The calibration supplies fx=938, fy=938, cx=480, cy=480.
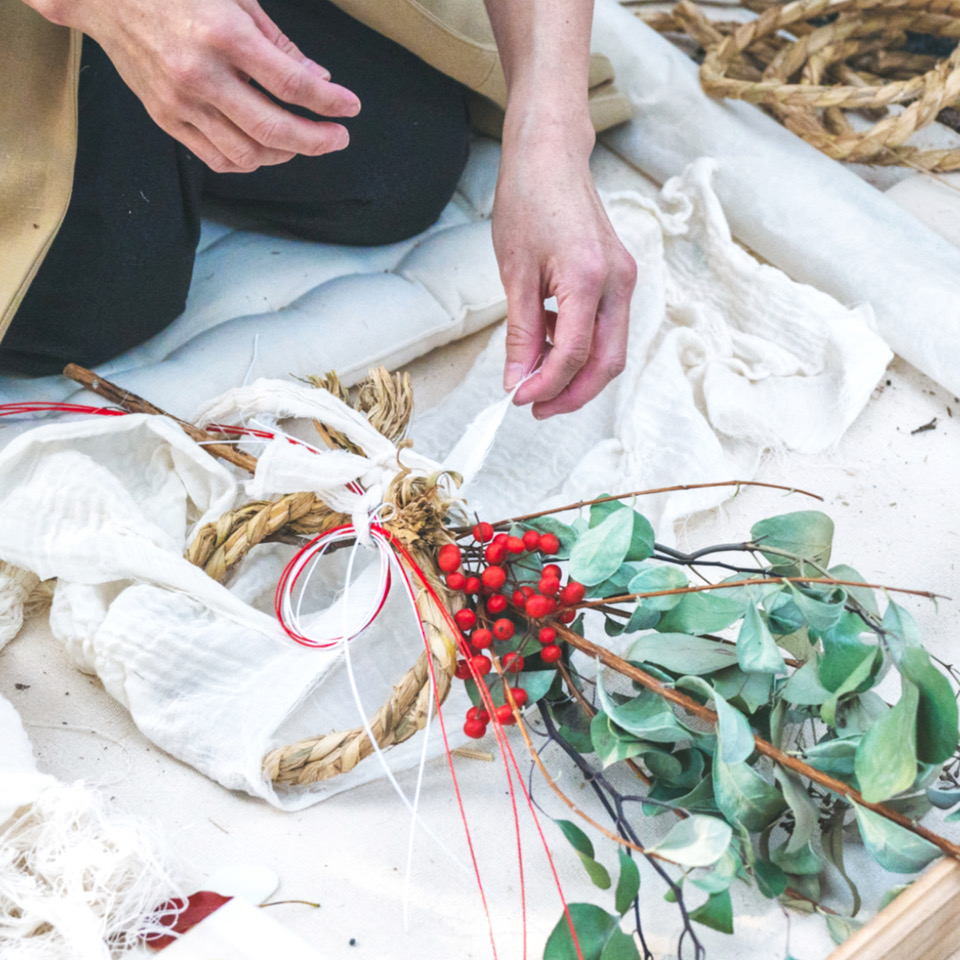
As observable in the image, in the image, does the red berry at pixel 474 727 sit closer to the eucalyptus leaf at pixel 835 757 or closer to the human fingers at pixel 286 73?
the eucalyptus leaf at pixel 835 757

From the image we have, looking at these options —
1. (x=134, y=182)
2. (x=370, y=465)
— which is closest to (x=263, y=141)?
(x=370, y=465)

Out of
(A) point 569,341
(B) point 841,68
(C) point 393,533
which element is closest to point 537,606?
(C) point 393,533

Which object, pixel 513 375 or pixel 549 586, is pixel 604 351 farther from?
pixel 549 586

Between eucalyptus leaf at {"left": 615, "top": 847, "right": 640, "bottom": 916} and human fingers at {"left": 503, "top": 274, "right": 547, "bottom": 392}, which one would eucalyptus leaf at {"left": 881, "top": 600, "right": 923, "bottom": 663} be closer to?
eucalyptus leaf at {"left": 615, "top": 847, "right": 640, "bottom": 916}

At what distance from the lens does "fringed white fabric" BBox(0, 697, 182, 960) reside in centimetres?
53

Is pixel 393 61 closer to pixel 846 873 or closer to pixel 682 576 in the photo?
pixel 682 576

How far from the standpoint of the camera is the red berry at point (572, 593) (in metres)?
0.59

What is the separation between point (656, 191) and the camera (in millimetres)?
1155

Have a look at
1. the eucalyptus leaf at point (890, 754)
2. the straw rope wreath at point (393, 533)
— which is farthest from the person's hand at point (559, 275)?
the eucalyptus leaf at point (890, 754)

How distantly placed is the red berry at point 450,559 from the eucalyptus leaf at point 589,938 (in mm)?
213

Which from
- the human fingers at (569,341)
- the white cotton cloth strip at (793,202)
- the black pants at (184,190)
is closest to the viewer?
the human fingers at (569,341)

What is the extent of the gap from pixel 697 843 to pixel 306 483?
0.35m

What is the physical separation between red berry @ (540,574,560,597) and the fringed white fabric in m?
0.28

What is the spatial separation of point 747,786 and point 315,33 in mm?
811
